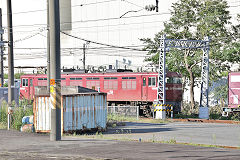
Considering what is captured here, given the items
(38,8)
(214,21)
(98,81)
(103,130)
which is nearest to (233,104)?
(214,21)

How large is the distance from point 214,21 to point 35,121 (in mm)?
25772

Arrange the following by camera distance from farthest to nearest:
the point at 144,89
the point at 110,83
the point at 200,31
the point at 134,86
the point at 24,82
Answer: the point at 24,82
the point at 200,31
the point at 110,83
the point at 134,86
the point at 144,89

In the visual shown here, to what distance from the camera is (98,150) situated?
1595 cm

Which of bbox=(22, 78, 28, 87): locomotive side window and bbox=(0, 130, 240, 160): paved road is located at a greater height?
bbox=(22, 78, 28, 87): locomotive side window

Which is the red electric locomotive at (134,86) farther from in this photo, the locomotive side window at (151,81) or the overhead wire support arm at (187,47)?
the overhead wire support arm at (187,47)

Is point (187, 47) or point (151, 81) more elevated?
point (187, 47)

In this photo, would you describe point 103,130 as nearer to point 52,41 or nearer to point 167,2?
point 52,41

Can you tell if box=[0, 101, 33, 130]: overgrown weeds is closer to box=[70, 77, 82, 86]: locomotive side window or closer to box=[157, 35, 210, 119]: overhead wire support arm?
box=[157, 35, 210, 119]: overhead wire support arm

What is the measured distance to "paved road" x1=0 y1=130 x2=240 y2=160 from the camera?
14.5 meters

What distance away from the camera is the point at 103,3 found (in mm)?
65625

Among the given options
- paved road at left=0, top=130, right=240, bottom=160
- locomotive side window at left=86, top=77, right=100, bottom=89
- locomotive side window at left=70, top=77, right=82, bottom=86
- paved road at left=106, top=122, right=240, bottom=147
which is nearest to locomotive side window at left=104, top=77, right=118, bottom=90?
locomotive side window at left=86, top=77, right=100, bottom=89

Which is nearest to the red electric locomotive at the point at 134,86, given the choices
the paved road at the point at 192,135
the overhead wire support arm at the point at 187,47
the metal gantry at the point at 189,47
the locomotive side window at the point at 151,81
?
the locomotive side window at the point at 151,81

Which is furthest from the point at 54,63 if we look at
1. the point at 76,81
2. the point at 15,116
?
the point at 76,81

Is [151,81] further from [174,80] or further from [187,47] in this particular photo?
[187,47]
